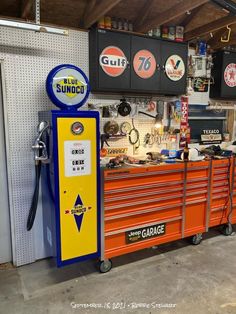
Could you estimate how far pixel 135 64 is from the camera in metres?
2.59

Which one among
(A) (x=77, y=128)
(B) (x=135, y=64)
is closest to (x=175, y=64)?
(B) (x=135, y=64)

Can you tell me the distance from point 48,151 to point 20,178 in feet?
1.60

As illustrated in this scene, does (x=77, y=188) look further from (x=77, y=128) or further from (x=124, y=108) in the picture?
(x=124, y=108)

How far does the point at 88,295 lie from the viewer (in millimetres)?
2043

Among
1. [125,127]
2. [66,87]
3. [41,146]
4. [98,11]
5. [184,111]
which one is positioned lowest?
[41,146]

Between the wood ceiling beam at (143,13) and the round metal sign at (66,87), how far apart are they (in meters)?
1.05

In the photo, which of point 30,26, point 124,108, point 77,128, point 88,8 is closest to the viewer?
point 30,26

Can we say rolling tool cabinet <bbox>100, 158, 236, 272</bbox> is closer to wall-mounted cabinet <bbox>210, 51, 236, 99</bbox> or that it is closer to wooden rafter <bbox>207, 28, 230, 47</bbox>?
wall-mounted cabinet <bbox>210, 51, 236, 99</bbox>

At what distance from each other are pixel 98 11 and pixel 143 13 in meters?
0.60

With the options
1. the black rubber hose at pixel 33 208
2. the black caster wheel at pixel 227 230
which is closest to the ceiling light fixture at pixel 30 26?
the black rubber hose at pixel 33 208

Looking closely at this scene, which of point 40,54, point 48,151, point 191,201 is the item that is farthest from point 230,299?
point 40,54

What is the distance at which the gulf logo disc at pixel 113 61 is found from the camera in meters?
2.43

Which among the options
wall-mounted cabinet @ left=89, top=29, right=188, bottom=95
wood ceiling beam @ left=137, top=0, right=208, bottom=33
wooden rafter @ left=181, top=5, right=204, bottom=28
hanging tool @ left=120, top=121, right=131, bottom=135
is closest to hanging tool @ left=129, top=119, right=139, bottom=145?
hanging tool @ left=120, top=121, right=131, bottom=135

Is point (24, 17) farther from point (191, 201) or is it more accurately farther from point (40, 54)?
point (191, 201)
